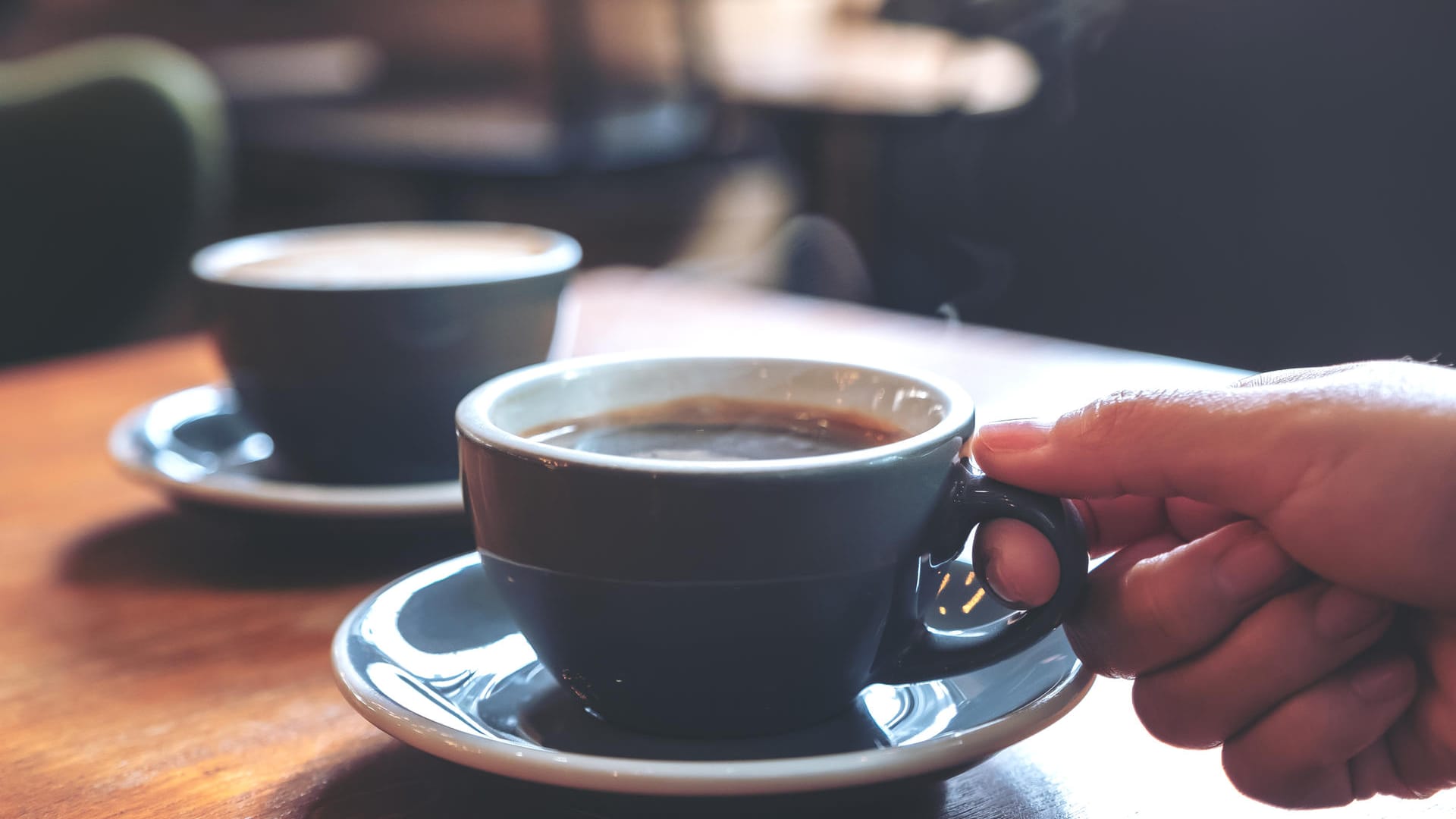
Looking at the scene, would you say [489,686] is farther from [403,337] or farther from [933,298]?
[933,298]

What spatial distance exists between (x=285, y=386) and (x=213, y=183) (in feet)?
4.70

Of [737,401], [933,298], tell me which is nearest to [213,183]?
[933,298]

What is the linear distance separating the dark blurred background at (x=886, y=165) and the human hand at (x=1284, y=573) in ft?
2.31

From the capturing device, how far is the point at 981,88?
2553 mm

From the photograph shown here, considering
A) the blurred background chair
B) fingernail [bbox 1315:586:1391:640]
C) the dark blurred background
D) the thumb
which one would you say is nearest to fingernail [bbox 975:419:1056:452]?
the thumb

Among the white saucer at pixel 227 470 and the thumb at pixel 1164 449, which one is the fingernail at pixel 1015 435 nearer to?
the thumb at pixel 1164 449

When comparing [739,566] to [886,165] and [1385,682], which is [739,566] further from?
[886,165]

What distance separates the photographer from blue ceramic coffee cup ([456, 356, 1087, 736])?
0.40 meters

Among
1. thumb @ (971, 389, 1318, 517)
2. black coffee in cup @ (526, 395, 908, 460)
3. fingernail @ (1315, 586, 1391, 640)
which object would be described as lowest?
fingernail @ (1315, 586, 1391, 640)

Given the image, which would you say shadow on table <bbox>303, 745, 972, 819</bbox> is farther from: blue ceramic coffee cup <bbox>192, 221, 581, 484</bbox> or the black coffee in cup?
blue ceramic coffee cup <bbox>192, 221, 581, 484</bbox>

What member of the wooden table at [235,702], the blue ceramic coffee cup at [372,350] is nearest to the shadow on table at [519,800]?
the wooden table at [235,702]

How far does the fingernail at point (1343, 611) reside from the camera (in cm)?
42

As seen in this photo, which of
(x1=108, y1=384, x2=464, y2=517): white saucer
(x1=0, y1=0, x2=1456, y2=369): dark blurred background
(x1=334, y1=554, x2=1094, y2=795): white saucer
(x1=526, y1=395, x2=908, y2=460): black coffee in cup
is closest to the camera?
(x1=334, y1=554, x2=1094, y2=795): white saucer

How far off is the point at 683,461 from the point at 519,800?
0.12 m
